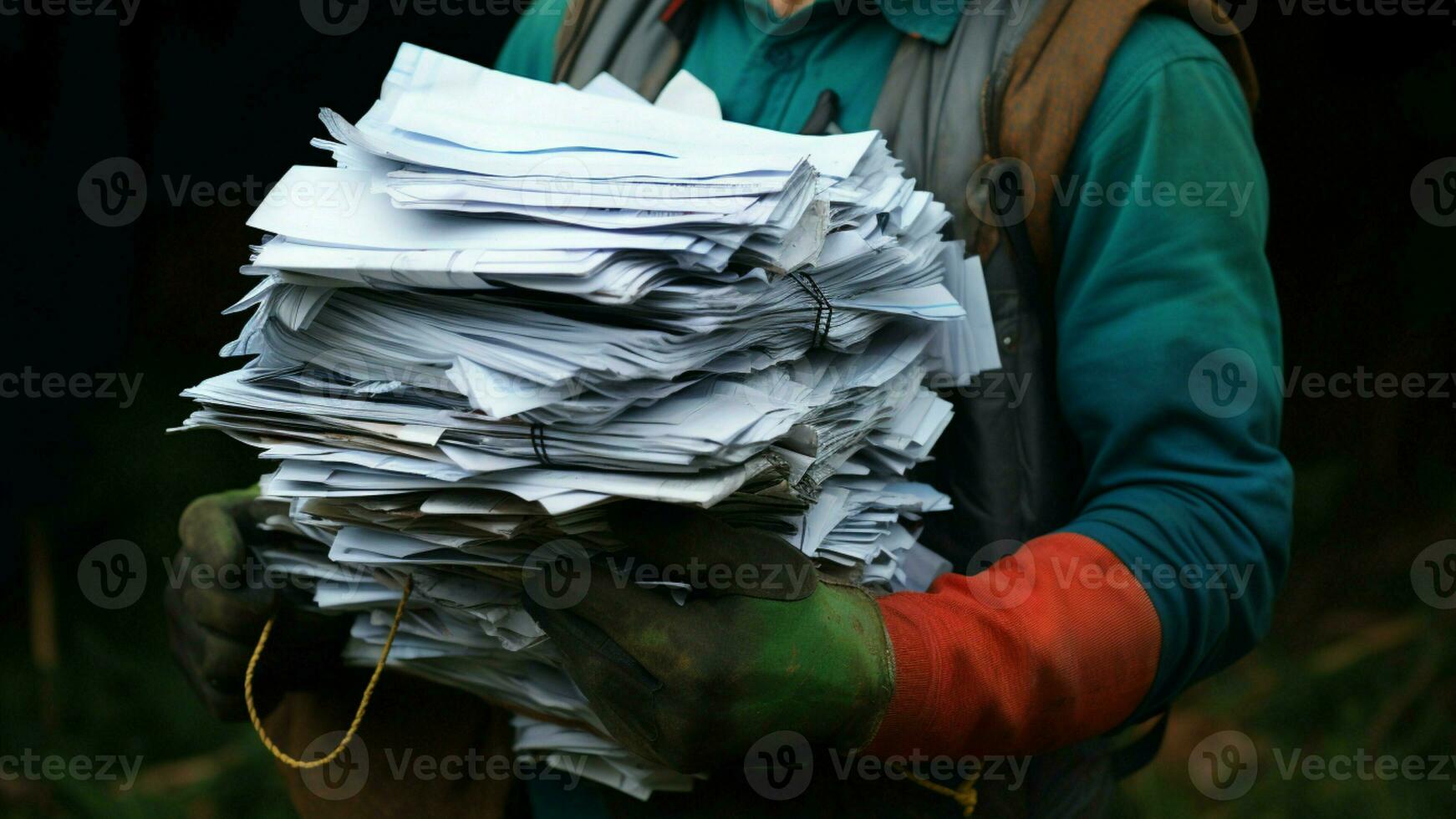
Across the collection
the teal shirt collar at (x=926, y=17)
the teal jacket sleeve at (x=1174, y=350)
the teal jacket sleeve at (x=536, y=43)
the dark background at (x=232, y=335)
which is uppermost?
the teal shirt collar at (x=926, y=17)

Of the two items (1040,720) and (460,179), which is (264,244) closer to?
(460,179)

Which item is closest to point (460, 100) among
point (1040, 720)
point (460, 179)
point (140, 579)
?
point (460, 179)

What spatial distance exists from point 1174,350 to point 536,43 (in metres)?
1.01

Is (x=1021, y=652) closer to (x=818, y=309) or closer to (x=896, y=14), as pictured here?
(x=818, y=309)

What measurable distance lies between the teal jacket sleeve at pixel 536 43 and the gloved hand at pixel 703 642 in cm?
89

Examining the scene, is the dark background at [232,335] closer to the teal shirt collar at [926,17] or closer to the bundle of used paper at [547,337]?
the teal shirt collar at [926,17]

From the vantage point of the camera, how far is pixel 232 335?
3527 millimetres

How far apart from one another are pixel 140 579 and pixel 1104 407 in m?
3.07

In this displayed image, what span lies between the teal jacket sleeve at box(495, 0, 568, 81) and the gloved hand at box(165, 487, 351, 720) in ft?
2.36

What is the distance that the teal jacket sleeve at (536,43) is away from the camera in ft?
5.51

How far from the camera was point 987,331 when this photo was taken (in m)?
1.30

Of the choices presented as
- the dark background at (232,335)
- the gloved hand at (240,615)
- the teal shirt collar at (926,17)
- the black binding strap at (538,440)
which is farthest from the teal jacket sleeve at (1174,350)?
the dark background at (232,335)

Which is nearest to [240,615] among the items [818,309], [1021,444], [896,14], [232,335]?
[818,309]

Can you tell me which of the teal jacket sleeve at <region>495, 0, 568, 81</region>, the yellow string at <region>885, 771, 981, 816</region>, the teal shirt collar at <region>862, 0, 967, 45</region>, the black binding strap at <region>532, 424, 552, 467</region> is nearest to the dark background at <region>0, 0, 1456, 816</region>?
the teal jacket sleeve at <region>495, 0, 568, 81</region>
